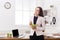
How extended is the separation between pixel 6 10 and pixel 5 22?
0.97ft

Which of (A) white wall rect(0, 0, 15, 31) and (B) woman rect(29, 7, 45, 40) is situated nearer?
(B) woman rect(29, 7, 45, 40)

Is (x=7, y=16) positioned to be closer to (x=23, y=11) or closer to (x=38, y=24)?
(x=23, y=11)

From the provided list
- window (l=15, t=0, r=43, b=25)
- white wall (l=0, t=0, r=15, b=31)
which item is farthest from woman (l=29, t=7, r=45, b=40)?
white wall (l=0, t=0, r=15, b=31)

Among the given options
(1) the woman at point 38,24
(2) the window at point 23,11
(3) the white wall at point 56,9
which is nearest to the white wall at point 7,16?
(2) the window at point 23,11

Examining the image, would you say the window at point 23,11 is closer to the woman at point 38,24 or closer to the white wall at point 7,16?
the white wall at point 7,16

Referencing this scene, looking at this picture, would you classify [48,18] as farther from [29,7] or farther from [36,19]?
[36,19]

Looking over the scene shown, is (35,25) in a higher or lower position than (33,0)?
lower

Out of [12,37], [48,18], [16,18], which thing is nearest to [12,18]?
[16,18]

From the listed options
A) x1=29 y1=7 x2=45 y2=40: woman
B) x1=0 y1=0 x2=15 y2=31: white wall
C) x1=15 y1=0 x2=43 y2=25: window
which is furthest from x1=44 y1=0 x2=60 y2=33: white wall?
x1=29 y1=7 x2=45 y2=40: woman

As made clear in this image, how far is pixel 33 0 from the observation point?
10.8 ft

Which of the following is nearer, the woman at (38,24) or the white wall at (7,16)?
the woman at (38,24)

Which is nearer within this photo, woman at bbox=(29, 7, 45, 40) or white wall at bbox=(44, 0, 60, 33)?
→ woman at bbox=(29, 7, 45, 40)

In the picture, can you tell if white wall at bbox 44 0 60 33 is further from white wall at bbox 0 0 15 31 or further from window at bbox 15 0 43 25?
white wall at bbox 0 0 15 31

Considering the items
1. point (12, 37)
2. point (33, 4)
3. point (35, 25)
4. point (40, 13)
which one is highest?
point (33, 4)
